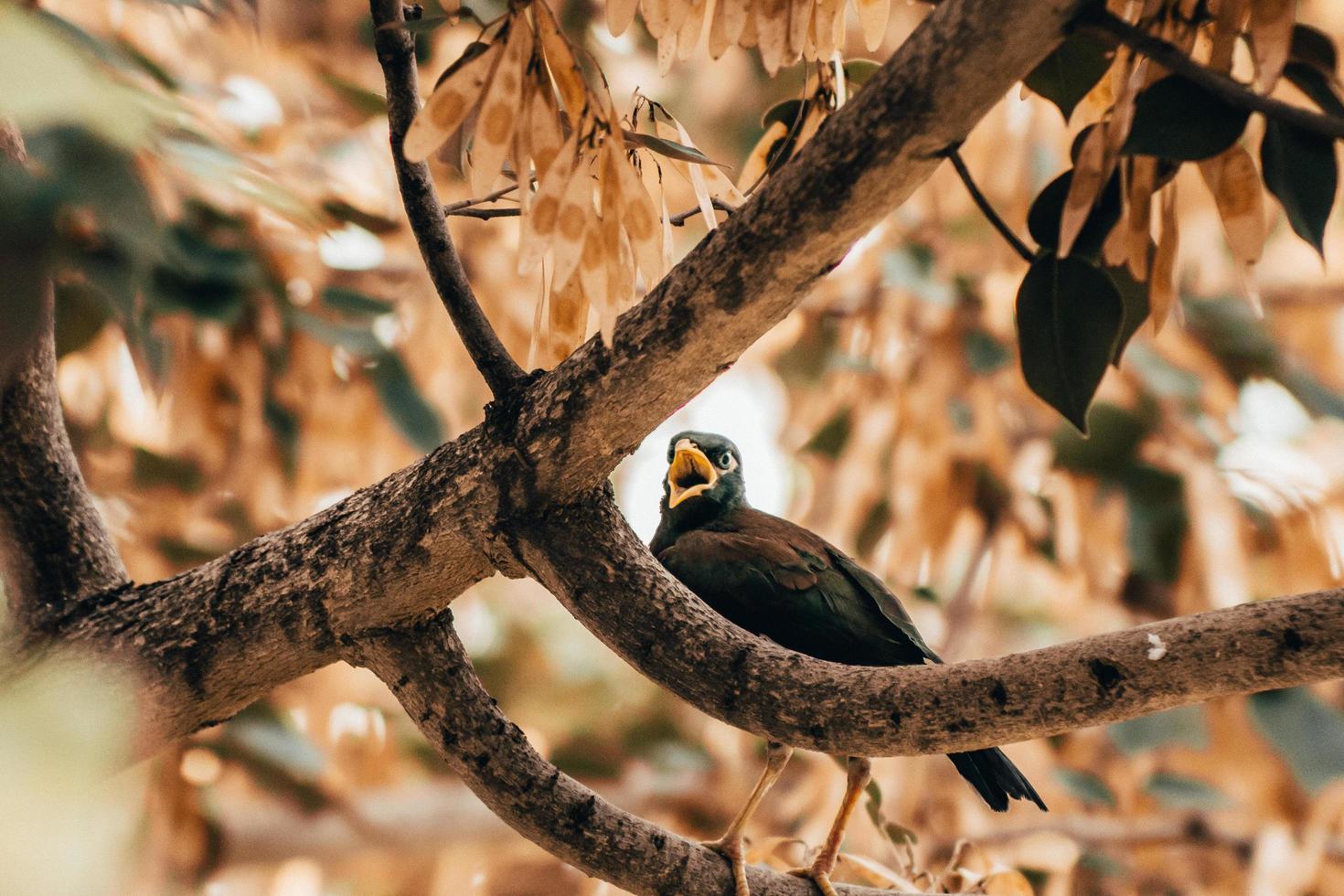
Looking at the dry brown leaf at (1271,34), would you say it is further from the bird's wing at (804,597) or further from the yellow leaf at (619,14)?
the bird's wing at (804,597)

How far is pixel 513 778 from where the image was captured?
139 centimetres

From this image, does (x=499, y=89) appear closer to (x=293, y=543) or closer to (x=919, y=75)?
(x=919, y=75)

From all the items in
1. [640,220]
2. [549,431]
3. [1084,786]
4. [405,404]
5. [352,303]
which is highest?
[352,303]

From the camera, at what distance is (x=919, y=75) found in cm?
98

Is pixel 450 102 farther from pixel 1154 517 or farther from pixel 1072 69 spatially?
pixel 1154 517

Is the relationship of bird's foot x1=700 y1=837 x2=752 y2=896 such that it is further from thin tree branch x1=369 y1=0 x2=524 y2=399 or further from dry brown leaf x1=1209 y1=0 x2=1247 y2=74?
dry brown leaf x1=1209 y1=0 x2=1247 y2=74

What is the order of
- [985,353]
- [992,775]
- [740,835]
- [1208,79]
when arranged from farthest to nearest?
[985,353], [992,775], [740,835], [1208,79]

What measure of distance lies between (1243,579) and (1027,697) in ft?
8.18

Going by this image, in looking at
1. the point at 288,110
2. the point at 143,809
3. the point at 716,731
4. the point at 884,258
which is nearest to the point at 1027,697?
the point at 143,809

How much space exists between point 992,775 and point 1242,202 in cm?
99

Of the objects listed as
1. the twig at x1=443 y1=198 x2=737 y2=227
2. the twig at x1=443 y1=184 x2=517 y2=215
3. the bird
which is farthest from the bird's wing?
the twig at x1=443 y1=184 x2=517 y2=215

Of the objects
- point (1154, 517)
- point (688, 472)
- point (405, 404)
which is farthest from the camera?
point (1154, 517)

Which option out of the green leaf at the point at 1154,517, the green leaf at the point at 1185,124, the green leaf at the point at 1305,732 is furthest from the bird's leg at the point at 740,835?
the green leaf at the point at 1154,517

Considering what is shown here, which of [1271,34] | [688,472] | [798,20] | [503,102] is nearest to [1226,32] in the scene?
[1271,34]
